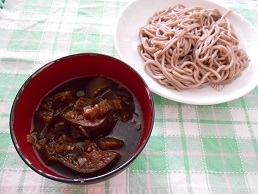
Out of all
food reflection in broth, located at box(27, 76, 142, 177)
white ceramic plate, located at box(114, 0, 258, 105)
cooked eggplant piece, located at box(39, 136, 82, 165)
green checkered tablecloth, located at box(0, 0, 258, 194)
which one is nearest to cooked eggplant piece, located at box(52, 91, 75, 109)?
food reflection in broth, located at box(27, 76, 142, 177)

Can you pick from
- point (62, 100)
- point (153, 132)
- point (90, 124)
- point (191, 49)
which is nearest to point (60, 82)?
point (62, 100)

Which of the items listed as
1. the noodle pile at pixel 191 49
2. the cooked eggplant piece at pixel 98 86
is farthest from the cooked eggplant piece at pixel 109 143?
the noodle pile at pixel 191 49

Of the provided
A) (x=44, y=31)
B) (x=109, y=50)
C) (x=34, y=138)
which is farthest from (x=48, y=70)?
(x=44, y=31)

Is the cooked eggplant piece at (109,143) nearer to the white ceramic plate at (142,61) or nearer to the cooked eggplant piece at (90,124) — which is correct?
the cooked eggplant piece at (90,124)

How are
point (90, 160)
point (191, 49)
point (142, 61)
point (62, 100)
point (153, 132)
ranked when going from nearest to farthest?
point (90, 160), point (62, 100), point (153, 132), point (142, 61), point (191, 49)

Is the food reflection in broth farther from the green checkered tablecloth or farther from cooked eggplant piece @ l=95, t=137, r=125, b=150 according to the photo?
the green checkered tablecloth

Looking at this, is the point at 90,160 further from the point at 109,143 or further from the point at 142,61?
the point at 142,61
